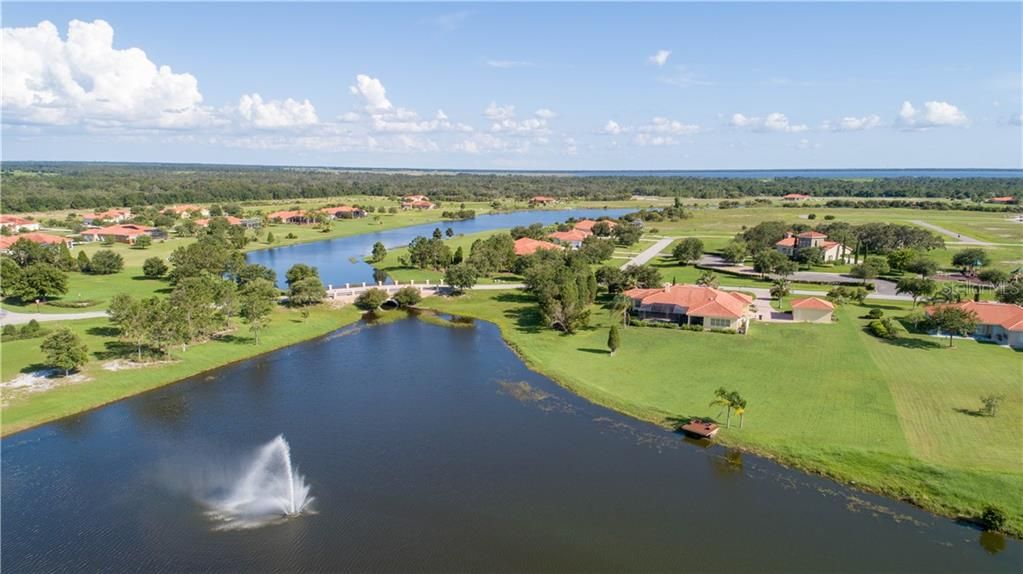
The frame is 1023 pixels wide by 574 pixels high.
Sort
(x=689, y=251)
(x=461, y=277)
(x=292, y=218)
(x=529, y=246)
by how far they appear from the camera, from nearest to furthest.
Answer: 1. (x=461, y=277)
2. (x=689, y=251)
3. (x=529, y=246)
4. (x=292, y=218)

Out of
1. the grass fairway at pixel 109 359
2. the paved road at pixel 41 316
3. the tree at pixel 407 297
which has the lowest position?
the grass fairway at pixel 109 359

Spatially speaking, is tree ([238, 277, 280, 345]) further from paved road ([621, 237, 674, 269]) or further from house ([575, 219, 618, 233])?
house ([575, 219, 618, 233])

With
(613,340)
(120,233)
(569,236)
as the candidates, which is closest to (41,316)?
(613,340)

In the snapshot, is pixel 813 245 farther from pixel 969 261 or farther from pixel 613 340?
pixel 613 340

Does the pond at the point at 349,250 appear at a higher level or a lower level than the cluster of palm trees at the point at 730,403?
higher

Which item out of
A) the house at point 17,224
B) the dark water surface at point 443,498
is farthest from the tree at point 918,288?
the house at point 17,224

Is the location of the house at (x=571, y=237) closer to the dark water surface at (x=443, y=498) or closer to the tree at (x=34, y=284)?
the dark water surface at (x=443, y=498)
